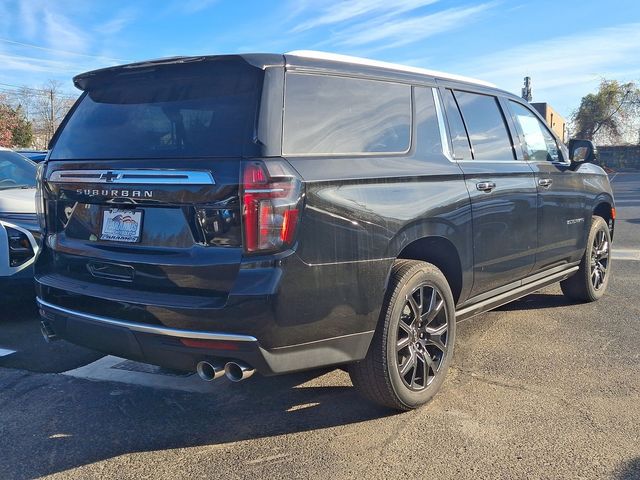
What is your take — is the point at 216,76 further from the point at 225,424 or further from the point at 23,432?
A: the point at 23,432

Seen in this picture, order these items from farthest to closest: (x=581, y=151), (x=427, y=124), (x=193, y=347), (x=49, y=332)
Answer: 1. (x=581, y=151)
2. (x=427, y=124)
3. (x=49, y=332)
4. (x=193, y=347)

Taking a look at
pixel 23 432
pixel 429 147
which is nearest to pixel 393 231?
pixel 429 147

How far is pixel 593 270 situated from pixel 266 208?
4387 millimetres

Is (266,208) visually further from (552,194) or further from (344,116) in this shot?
(552,194)

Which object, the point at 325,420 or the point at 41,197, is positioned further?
the point at 41,197

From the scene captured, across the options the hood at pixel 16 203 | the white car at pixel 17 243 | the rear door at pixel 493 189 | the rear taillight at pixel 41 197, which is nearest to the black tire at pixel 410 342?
the rear door at pixel 493 189

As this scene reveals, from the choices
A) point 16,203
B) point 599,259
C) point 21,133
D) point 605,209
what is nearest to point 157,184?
point 16,203

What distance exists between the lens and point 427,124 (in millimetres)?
3793

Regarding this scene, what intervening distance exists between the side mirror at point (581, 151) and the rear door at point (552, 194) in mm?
71

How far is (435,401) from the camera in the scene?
372 centimetres

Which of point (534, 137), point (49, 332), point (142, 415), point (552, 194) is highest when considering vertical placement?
point (534, 137)

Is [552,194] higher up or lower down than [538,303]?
higher up

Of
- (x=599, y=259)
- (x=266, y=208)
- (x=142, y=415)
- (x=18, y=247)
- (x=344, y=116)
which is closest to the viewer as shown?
(x=266, y=208)

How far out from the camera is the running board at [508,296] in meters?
4.14
